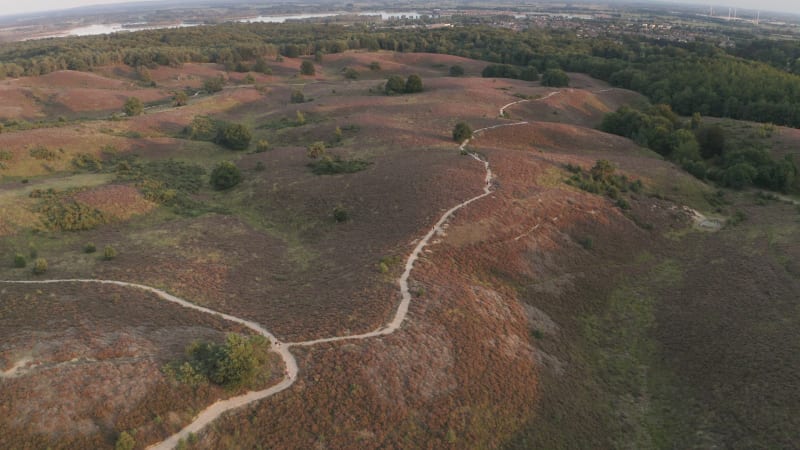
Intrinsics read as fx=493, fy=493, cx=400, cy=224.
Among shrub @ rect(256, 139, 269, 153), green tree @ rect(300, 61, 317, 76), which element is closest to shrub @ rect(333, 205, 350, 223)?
shrub @ rect(256, 139, 269, 153)

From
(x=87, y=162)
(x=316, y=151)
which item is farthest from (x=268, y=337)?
(x=87, y=162)

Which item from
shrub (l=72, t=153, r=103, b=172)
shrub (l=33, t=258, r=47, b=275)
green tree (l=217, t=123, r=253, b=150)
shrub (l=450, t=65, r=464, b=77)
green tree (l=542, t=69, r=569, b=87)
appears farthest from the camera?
shrub (l=450, t=65, r=464, b=77)

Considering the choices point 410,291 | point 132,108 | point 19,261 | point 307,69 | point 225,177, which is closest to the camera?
point 410,291

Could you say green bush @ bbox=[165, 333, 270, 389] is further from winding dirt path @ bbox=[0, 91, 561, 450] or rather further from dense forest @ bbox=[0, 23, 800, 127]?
dense forest @ bbox=[0, 23, 800, 127]

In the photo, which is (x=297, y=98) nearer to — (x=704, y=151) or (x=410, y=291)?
(x=704, y=151)

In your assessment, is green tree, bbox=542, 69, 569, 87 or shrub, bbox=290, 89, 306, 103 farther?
green tree, bbox=542, 69, 569, 87

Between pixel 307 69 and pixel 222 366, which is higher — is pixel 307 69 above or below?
above

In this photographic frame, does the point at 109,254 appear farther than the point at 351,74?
No

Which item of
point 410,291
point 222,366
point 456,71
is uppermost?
point 456,71
